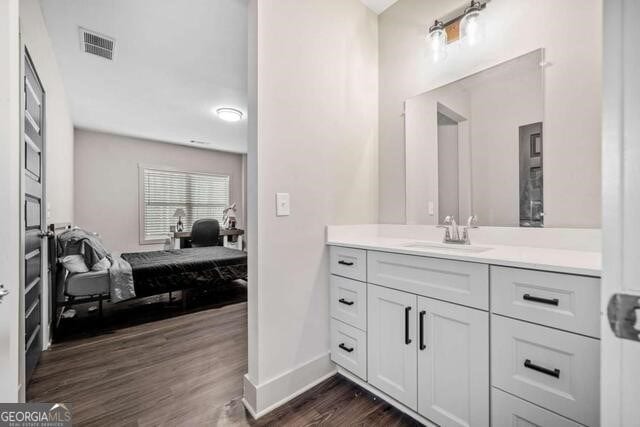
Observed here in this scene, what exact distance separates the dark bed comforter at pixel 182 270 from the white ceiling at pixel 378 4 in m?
2.89

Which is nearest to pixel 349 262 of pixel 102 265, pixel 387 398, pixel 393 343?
pixel 393 343

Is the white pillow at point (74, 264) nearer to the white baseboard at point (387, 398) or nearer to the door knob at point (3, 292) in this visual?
the door knob at point (3, 292)

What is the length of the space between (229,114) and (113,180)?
2745mm

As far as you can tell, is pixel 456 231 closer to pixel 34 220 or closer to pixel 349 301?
pixel 349 301

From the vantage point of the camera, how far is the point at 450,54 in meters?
1.78

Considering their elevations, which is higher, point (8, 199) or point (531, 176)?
point (531, 176)

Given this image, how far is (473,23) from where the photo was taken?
5.35 feet

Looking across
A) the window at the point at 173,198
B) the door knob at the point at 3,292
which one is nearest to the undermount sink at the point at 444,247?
the door knob at the point at 3,292

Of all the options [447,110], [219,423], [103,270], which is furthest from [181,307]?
[447,110]

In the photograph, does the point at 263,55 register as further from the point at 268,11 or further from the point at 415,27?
the point at 415,27

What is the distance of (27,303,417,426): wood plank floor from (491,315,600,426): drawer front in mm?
628

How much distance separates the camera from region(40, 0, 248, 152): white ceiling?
74.5 inches

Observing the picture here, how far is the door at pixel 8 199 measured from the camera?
0.85 m

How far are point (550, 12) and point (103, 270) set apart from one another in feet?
12.2
